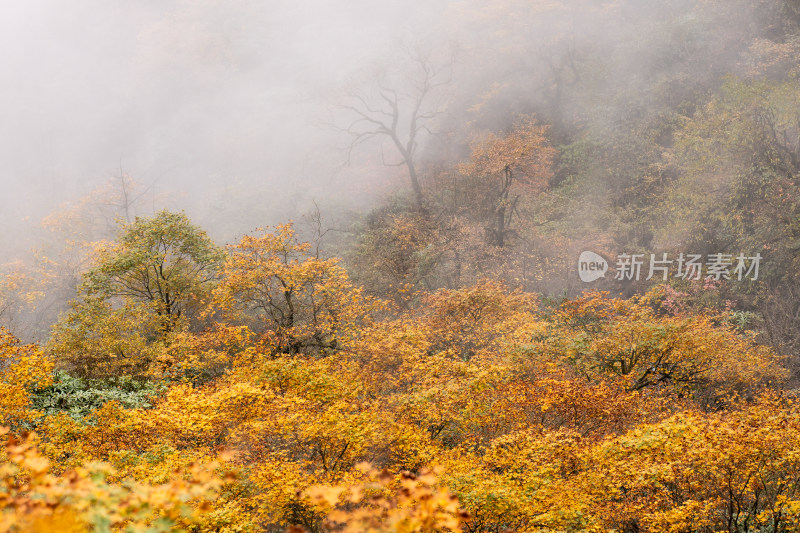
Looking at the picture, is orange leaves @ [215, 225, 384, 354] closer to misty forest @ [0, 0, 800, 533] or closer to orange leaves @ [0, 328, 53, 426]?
misty forest @ [0, 0, 800, 533]

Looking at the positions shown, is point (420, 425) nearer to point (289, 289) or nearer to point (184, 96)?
point (289, 289)

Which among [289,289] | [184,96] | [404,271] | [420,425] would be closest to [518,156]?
[404,271]

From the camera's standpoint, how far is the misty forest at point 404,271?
1054 centimetres

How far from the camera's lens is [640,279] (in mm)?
28703

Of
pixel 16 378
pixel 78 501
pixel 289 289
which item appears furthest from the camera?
pixel 289 289

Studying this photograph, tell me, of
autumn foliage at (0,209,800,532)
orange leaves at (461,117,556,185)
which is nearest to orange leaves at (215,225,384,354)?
autumn foliage at (0,209,800,532)

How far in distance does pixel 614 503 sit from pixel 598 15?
142 feet

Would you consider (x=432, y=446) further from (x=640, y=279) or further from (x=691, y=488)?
(x=640, y=279)

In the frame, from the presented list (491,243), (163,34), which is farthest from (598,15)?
(163,34)

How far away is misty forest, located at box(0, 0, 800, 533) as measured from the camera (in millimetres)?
10539

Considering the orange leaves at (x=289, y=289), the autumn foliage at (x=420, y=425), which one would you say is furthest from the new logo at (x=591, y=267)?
the orange leaves at (x=289, y=289)

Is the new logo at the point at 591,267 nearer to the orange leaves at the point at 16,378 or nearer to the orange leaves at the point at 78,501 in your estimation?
the orange leaves at the point at 16,378

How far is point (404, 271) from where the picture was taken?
3278cm

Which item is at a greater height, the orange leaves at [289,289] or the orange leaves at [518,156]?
the orange leaves at [518,156]
